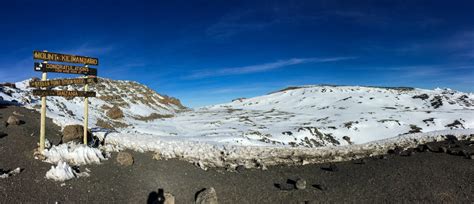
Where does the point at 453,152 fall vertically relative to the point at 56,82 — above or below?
below

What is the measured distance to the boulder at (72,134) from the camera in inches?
733

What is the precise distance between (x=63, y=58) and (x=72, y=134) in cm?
437

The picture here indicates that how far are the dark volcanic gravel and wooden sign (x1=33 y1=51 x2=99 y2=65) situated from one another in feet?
15.4

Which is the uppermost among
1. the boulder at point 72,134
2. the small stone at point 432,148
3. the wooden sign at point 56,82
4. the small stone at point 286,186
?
the wooden sign at point 56,82

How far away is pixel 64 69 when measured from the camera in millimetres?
17203

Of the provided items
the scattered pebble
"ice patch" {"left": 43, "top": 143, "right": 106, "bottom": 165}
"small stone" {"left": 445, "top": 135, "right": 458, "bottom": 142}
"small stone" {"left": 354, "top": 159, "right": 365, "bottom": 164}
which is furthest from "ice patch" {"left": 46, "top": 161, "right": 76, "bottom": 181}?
"small stone" {"left": 445, "top": 135, "right": 458, "bottom": 142}

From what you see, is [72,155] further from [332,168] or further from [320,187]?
[332,168]

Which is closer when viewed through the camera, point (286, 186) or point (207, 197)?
point (207, 197)

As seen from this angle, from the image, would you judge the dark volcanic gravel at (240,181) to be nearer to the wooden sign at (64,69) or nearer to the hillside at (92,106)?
the wooden sign at (64,69)

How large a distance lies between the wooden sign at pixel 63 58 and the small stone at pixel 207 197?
9.85m

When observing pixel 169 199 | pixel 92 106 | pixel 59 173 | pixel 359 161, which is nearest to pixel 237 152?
pixel 359 161

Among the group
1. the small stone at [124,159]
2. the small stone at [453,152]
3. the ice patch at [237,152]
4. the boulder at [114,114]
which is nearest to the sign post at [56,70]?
the small stone at [124,159]

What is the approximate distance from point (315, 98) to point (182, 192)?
56081 millimetres

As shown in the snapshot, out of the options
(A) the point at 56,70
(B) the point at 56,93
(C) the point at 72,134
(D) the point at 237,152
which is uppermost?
(A) the point at 56,70
